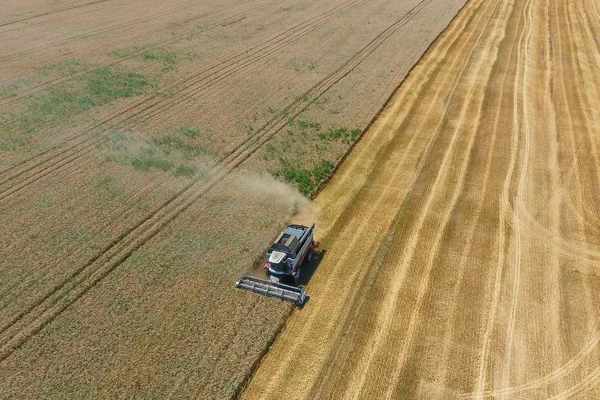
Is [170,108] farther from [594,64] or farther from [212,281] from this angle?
[594,64]

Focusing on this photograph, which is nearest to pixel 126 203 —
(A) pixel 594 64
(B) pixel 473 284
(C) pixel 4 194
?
(C) pixel 4 194

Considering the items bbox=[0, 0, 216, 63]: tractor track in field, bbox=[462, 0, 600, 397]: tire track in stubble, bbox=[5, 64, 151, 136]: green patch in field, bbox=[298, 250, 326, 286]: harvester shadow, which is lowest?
bbox=[462, 0, 600, 397]: tire track in stubble

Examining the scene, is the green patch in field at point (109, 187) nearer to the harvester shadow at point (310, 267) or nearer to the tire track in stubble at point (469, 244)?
the harvester shadow at point (310, 267)

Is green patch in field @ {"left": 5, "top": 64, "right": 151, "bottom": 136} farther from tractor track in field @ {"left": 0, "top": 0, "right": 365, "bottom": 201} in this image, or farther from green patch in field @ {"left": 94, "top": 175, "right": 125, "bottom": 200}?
green patch in field @ {"left": 94, "top": 175, "right": 125, "bottom": 200}

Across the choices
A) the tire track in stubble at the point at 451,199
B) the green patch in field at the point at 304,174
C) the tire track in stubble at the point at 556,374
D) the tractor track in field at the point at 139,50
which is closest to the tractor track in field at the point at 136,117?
the green patch in field at the point at 304,174

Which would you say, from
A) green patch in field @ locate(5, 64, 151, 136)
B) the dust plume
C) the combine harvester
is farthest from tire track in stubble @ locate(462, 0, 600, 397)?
green patch in field @ locate(5, 64, 151, 136)
